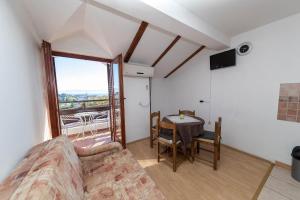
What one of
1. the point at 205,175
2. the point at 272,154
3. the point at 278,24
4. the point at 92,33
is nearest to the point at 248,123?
the point at 272,154

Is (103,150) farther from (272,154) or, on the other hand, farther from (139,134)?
(272,154)

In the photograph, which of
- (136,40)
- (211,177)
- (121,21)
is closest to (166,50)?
(136,40)

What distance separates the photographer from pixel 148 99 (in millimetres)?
3443

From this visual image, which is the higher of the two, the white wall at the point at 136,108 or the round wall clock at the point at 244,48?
the round wall clock at the point at 244,48

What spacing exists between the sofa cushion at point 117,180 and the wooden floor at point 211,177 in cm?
60

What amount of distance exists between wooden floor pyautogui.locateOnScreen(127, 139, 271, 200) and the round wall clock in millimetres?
1996

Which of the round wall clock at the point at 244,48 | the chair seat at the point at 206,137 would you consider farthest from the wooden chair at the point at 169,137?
the round wall clock at the point at 244,48

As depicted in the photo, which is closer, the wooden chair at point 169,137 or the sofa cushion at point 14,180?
the sofa cushion at point 14,180

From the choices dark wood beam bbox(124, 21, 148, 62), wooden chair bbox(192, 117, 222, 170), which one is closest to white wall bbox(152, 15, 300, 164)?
wooden chair bbox(192, 117, 222, 170)

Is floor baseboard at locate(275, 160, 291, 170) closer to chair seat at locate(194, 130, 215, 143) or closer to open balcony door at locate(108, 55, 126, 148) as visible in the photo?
chair seat at locate(194, 130, 215, 143)

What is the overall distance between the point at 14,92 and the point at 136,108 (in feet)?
7.79

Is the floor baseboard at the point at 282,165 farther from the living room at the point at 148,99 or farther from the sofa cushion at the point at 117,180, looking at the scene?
the sofa cushion at the point at 117,180

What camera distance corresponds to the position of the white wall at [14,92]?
88 cm

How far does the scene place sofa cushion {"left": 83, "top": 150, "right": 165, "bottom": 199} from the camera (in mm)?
1067
